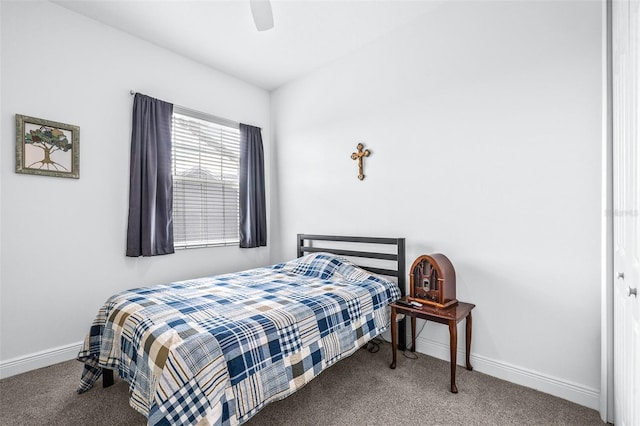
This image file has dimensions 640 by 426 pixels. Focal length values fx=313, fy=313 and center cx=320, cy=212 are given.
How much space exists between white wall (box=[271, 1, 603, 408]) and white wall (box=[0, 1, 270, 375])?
210 centimetres

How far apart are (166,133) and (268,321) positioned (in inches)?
91.3

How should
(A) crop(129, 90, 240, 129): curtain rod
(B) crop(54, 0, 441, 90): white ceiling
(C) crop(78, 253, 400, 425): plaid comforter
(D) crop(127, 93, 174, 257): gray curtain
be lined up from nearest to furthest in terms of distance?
1. (C) crop(78, 253, 400, 425): plaid comforter
2. (B) crop(54, 0, 441, 90): white ceiling
3. (D) crop(127, 93, 174, 257): gray curtain
4. (A) crop(129, 90, 240, 129): curtain rod

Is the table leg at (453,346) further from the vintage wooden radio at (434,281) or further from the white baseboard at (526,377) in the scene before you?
the white baseboard at (526,377)

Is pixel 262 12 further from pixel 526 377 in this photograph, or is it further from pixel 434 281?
pixel 526 377

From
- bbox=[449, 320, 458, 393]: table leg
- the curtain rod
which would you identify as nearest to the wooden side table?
bbox=[449, 320, 458, 393]: table leg

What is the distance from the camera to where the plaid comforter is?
1.33m

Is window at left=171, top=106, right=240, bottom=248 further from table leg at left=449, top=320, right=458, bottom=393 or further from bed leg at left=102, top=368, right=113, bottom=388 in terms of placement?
table leg at left=449, top=320, right=458, bottom=393

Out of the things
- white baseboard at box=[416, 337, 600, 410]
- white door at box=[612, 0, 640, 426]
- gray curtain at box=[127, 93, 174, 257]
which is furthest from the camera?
gray curtain at box=[127, 93, 174, 257]

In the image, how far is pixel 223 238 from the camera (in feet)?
11.9

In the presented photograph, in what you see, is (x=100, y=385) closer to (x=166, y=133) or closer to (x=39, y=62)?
(x=166, y=133)

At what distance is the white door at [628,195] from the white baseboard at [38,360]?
11.4ft

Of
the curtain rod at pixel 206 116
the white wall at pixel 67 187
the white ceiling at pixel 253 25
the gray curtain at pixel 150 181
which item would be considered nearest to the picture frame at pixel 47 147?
the white wall at pixel 67 187

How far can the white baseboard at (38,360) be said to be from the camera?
227cm

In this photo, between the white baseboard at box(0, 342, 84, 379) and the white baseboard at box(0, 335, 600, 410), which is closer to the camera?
the white baseboard at box(0, 335, 600, 410)
